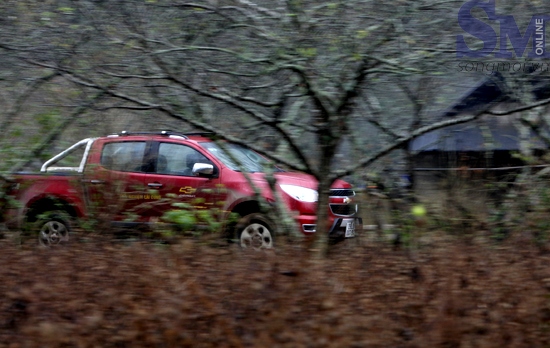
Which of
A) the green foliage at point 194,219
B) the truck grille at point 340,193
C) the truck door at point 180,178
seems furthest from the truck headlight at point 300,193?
the green foliage at point 194,219

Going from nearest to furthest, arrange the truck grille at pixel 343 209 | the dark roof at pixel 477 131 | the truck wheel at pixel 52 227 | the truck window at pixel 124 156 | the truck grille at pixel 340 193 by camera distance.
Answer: the truck wheel at pixel 52 227, the dark roof at pixel 477 131, the truck window at pixel 124 156, the truck grille at pixel 343 209, the truck grille at pixel 340 193

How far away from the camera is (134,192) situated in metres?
6.51

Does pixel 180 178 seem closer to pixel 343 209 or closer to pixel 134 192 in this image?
pixel 134 192

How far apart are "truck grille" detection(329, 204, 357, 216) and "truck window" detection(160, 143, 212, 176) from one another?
5.46 ft

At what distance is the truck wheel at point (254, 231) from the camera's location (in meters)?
5.96

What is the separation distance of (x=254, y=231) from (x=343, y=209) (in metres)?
1.66

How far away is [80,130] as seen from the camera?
6352 mm

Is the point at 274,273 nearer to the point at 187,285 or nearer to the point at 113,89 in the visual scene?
the point at 187,285

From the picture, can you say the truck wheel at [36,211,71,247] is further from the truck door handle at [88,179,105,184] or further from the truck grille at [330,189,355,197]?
the truck grille at [330,189,355,197]

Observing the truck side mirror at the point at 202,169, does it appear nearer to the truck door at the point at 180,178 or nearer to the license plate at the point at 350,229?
the truck door at the point at 180,178

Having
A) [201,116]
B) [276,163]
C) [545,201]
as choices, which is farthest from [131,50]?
[545,201]

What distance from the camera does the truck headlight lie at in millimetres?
8039

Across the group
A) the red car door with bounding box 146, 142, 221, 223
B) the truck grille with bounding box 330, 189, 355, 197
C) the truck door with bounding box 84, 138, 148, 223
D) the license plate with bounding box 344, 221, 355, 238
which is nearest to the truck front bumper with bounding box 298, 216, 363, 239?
the license plate with bounding box 344, 221, 355, 238

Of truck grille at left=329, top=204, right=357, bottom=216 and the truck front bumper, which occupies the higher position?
truck grille at left=329, top=204, right=357, bottom=216
